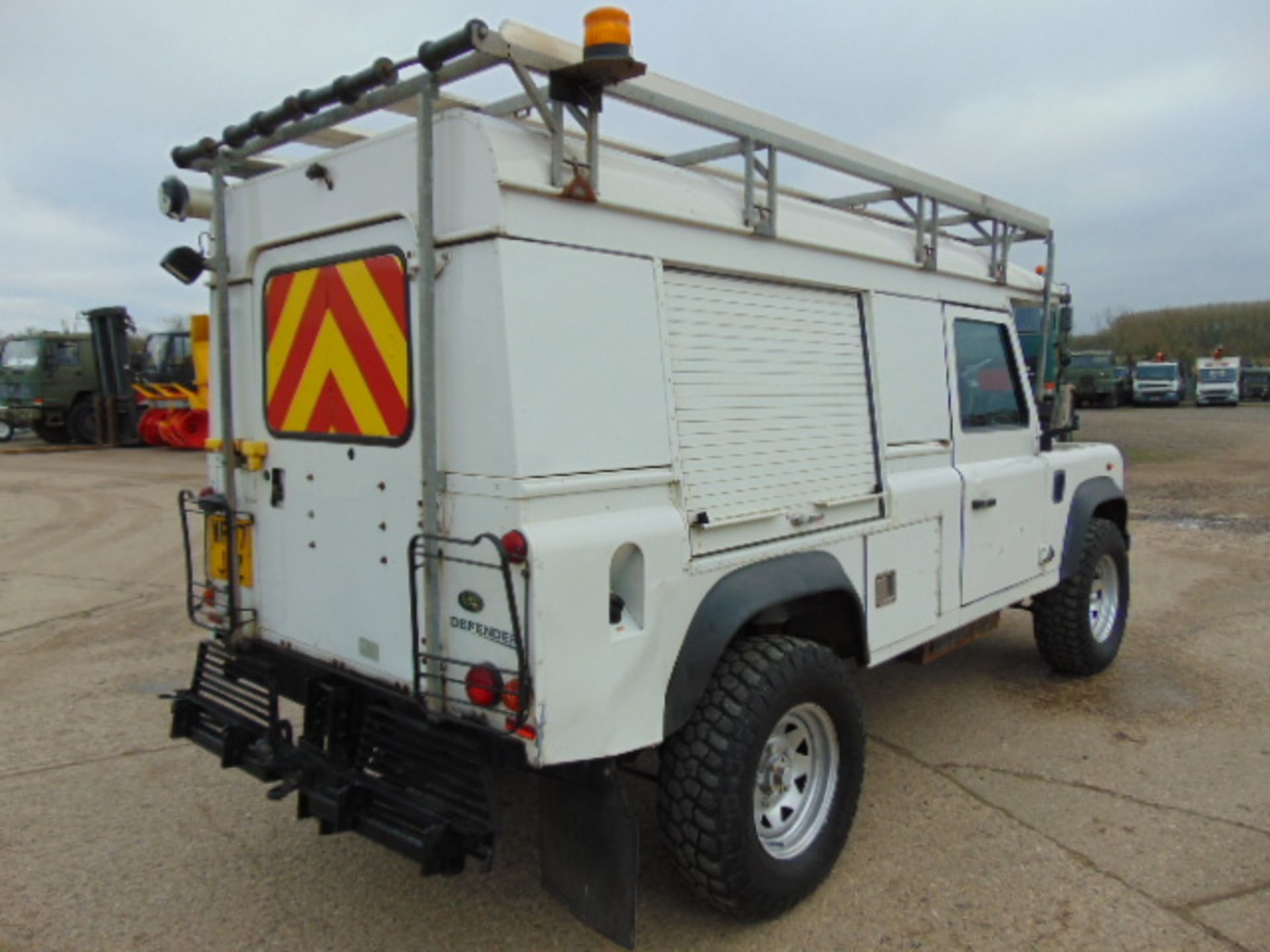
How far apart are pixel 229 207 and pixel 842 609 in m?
2.71

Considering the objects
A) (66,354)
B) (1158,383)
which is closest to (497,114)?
(66,354)

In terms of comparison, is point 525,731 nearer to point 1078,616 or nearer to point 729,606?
point 729,606

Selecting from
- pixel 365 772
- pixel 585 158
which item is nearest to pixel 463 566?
pixel 365 772

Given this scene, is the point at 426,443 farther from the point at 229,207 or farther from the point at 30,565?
the point at 30,565

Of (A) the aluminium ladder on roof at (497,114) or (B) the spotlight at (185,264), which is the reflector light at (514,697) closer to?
(A) the aluminium ladder on roof at (497,114)

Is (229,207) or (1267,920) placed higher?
(229,207)

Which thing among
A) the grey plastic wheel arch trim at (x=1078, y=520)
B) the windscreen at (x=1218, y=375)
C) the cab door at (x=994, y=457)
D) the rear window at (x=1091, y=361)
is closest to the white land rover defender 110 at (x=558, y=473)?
the cab door at (x=994, y=457)

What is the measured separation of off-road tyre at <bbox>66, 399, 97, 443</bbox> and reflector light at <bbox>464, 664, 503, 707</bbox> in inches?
832

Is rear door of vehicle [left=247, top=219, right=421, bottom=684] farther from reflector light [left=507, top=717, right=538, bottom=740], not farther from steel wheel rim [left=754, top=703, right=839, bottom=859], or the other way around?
steel wheel rim [left=754, top=703, right=839, bottom=859]

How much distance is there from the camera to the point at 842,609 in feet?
11.7

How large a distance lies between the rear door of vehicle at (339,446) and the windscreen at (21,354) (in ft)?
67.1

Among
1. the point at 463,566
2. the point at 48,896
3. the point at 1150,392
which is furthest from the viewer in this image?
the point at 1150,392

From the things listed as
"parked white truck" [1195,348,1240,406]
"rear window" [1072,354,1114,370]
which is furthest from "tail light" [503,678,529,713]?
"parked white truck" [1195,348,1240,406]

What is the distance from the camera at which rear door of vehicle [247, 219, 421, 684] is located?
114 inches
